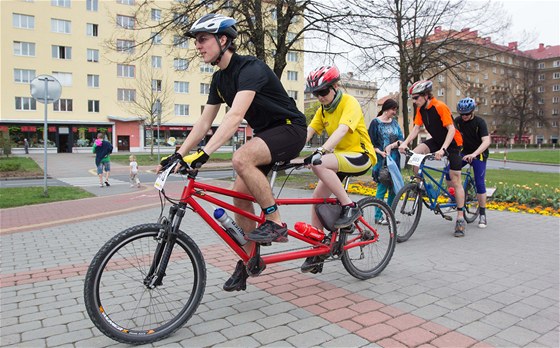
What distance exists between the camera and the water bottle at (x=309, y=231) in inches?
150

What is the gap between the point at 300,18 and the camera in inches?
580

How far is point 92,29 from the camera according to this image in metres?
50.6

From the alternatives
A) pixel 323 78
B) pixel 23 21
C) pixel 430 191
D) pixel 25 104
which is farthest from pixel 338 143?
pixel 23 21

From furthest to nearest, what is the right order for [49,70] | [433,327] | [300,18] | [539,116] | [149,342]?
[539,116] < [49,70] < [300,18] < [433,327] < [149,342]

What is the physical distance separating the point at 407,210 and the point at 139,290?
3.97m

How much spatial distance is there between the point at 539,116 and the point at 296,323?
91728 mm

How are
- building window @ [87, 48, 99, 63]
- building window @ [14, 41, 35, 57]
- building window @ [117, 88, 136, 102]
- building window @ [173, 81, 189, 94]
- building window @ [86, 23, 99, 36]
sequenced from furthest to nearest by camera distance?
building window @ [173, 81, 189, 94] → building window @ [117, 88, 136, 102] → building window @ [87, 48, 99, 63] → building window @ [86, 23, 99, 36] → building window @ [14, 41, 35, 57]

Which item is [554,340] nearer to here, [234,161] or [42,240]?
[234,161]

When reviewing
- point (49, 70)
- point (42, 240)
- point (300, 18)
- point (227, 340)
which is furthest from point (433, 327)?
point (49, 70)

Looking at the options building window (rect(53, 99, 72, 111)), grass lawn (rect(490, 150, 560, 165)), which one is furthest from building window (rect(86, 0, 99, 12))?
grass lawn (rect(490, 150, 560, 165))

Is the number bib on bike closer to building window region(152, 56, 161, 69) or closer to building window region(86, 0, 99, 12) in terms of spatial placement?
building window region(152, 56, 161, 69)

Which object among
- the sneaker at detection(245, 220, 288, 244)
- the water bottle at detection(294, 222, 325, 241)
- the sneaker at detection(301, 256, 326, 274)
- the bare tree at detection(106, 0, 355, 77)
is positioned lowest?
the sneaker at detection(301, 256, 326, 274)

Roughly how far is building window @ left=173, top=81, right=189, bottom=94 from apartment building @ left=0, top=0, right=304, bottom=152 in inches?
5.1

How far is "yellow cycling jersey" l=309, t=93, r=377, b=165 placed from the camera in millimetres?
4082
